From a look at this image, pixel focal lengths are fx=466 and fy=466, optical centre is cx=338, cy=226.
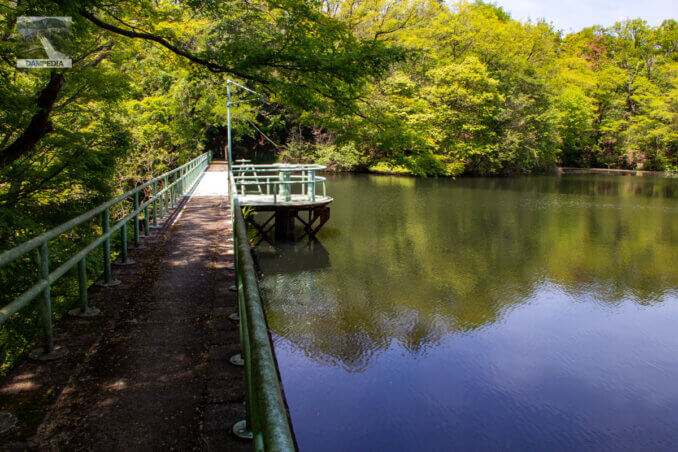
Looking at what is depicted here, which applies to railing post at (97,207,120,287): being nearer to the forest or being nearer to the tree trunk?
the forest

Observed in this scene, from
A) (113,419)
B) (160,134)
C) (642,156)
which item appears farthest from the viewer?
(642,156)

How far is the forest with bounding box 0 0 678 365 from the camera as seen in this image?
691cm

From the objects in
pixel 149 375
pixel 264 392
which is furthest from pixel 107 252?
pixel 264 392

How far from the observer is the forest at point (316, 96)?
6.91 m

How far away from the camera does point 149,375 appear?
9.98 ft

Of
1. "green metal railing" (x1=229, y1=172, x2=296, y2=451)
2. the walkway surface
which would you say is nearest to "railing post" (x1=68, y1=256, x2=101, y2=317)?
the walkway surface

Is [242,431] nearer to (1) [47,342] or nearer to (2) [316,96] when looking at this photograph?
(1) [47,342]

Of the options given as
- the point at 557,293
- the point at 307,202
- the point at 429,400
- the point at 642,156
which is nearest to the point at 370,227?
the point at 307,202

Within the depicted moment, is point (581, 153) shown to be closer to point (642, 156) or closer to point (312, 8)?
point (642, 156)

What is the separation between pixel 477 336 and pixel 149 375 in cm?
852

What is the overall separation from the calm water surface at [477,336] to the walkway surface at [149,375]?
12.0ft

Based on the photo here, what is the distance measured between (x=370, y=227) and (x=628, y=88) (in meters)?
52.7

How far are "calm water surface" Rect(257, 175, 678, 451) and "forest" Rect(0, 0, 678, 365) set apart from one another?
3636 millimetres

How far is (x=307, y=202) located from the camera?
17.3 meters
